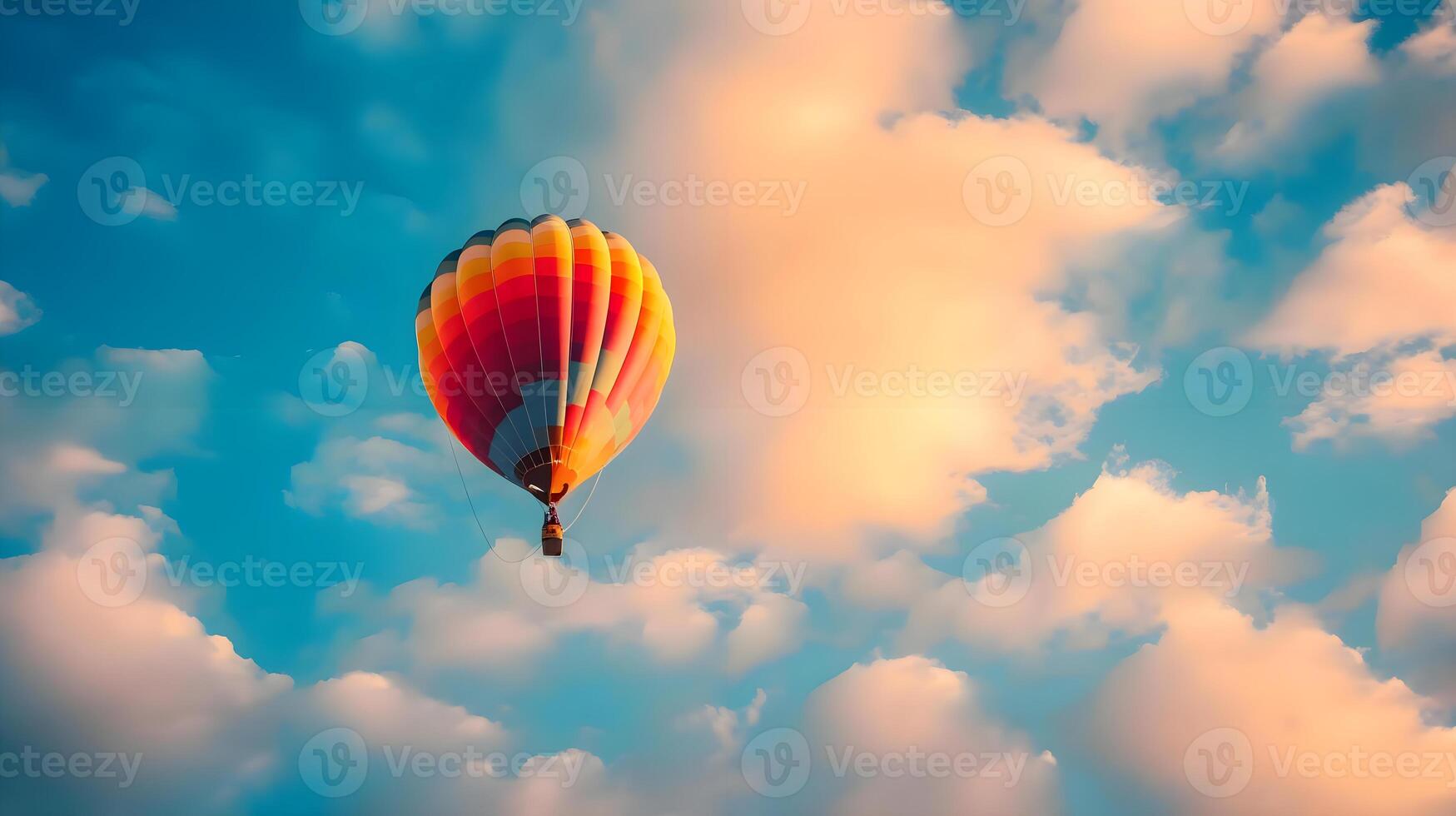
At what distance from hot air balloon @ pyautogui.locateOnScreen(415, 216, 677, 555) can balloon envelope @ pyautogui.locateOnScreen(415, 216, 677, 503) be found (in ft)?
0.15

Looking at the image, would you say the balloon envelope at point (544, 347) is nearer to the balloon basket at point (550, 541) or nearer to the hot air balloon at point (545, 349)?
the hot air balloon at point (545, 349)

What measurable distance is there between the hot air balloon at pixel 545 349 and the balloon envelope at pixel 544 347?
45 mm

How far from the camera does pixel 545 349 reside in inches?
1665

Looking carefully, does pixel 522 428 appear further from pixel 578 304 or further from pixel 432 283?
pixel 432 283

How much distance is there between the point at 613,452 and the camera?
44.8m

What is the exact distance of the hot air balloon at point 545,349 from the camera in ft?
138

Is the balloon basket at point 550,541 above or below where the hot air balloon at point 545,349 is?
below

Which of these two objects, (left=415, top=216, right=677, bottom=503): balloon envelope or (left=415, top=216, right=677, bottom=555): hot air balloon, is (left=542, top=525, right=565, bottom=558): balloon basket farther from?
(left=415, top=216, right=677, bottom=503): balloon envelope

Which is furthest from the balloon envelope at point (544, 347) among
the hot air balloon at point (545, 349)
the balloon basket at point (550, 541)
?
the balloon basket at point (550, 541)

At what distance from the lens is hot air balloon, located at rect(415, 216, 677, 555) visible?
1652 inches

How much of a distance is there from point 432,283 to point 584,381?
848cm

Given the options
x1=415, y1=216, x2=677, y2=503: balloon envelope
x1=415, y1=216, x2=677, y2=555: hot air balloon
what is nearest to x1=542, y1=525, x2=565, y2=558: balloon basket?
x1=415, y1=216, x2=677, y2=555: hot air balloon

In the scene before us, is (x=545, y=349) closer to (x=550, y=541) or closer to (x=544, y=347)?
(x=544, y=347)

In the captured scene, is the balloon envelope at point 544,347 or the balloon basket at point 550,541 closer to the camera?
the balloon basket at point 550,541
